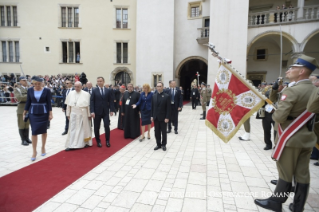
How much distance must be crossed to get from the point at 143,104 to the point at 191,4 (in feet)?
52.4

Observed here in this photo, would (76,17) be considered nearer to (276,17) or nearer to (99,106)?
(99,106)

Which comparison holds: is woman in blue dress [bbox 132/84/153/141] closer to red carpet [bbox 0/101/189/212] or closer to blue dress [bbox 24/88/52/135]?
red carpet [bbox 0/101/189/212]

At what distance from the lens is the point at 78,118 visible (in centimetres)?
532

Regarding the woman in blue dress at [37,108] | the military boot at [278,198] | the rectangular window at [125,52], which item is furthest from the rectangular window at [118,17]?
the military boot at [278,198]

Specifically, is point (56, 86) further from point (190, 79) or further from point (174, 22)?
point (190, 79)

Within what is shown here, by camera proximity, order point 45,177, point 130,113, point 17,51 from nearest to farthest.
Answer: point 45,177
point 130,113
point 17,51

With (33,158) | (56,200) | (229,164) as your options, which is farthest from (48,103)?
(229,164)

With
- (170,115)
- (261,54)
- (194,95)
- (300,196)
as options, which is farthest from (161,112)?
(261,54)

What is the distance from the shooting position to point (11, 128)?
26.2ft

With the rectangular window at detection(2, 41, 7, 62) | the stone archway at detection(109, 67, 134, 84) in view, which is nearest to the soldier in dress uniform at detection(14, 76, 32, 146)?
the stone archway at detection(109, 67, 134, 84)

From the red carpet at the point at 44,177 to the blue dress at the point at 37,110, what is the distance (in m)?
0.82

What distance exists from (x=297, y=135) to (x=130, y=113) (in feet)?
16.3

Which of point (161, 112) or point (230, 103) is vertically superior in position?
point (230, 103)

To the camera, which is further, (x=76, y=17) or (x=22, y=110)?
(x=76, y=17)
